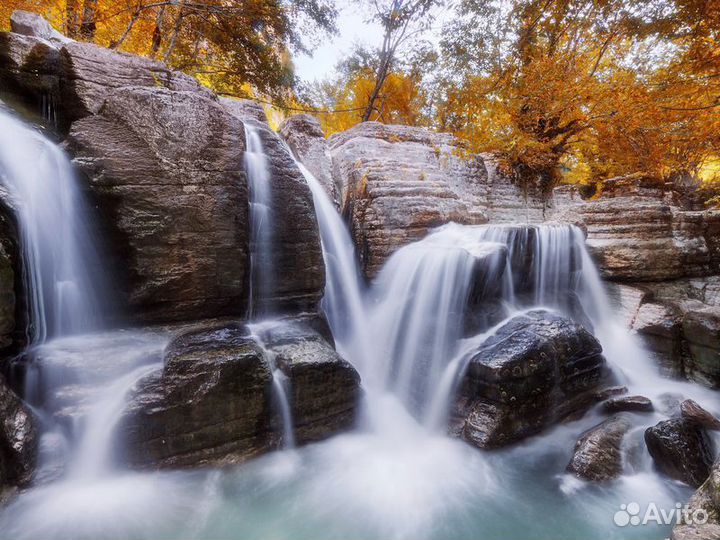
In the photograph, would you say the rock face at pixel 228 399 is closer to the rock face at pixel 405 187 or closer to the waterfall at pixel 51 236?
the waterfall at pixel 51 236

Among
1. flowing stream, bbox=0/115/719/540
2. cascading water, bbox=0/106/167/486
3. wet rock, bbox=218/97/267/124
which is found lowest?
flowing stream, bbox=0/115/719/540

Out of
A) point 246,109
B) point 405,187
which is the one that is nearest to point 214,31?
point 246,109

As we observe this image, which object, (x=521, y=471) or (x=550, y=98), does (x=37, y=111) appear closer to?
(x=521, y=471)

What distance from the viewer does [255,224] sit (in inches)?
199

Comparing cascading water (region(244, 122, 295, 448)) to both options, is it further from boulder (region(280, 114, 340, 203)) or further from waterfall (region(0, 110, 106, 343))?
boulder (region(280, 114, 340, 203))

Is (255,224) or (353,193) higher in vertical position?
(353,193)

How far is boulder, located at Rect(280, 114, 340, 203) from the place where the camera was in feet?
28.6

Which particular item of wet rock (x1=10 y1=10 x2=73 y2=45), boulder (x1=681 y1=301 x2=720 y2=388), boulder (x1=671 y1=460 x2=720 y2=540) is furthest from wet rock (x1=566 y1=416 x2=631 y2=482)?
wet rock (x1=10 y1=10 x2=73 y2=45)

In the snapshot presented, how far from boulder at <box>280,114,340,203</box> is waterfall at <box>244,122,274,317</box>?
346 cm

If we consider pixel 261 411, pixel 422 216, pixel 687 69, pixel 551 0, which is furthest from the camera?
pixel 422 216

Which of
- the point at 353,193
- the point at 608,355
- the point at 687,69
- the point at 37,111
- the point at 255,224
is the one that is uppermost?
the point at 687,69

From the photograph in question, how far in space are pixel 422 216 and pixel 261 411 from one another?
5.00 meters

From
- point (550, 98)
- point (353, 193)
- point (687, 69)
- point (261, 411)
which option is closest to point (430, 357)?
point (261, 411)

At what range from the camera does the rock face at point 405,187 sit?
22.9 ft
